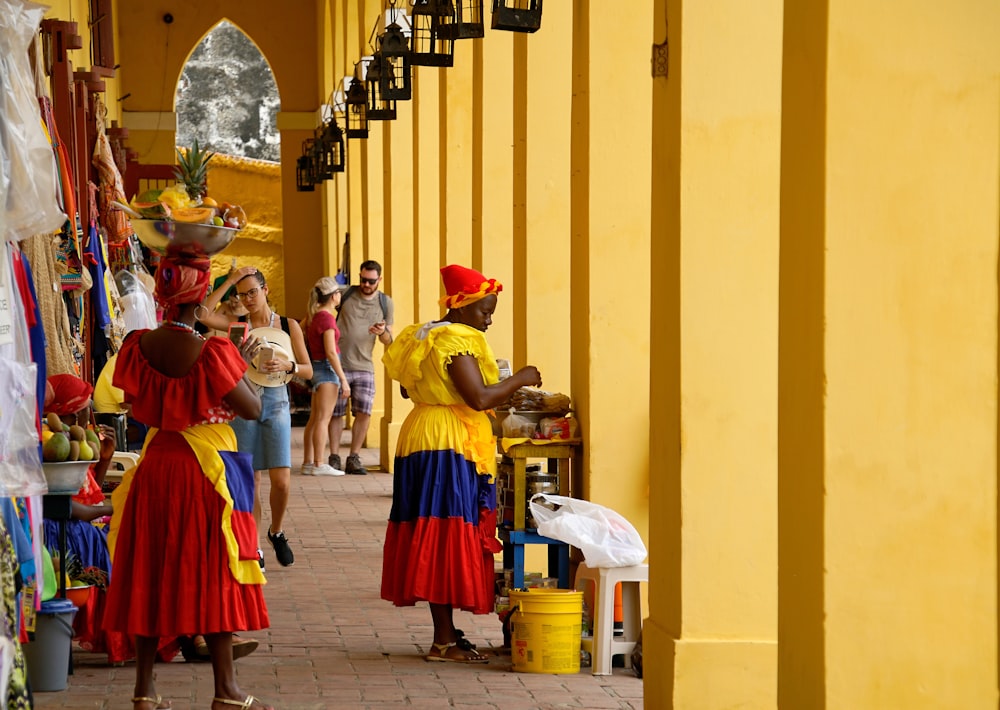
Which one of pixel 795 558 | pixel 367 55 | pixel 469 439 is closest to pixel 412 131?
pixel 367 55

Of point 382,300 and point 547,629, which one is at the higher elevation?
point 382,300

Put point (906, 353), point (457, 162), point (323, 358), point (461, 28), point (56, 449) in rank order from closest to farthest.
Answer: point (906, 353), point (56, 449), point (461, 28), point (457, 162), point (323, 358)

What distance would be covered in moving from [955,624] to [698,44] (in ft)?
8.41

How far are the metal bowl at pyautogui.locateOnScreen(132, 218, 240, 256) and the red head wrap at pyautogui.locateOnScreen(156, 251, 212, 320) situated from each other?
4 cm

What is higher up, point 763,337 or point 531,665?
point 763,337

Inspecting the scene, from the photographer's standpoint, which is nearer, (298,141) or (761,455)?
(761,455)

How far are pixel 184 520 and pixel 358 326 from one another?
945 cm

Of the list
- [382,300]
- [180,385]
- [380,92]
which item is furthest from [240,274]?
[382,300]

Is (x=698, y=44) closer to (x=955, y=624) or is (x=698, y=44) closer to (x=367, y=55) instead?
(x=955, y=624)

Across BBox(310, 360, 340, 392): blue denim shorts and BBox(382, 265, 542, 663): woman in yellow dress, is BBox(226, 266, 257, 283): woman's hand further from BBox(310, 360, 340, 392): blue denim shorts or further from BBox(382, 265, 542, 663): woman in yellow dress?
BBox(310, 360, 340, 392): blue denim shorts

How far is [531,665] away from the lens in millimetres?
6746

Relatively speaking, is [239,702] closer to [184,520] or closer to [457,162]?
[184,520]

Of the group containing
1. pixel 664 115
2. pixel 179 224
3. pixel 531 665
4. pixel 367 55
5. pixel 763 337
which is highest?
pixel 367 55

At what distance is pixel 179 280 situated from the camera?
561cm
